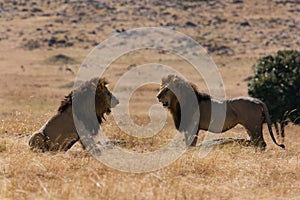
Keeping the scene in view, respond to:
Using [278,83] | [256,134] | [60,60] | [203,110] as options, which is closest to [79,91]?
[203,110]

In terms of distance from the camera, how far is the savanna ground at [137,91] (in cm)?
714

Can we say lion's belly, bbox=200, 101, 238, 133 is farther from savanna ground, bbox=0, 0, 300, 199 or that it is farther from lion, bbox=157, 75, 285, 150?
savanna ground, bbox=0, 0, 300, 199

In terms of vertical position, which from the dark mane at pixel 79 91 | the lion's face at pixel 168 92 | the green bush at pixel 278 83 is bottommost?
the green bush at pixel 278 83

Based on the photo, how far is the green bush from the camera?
3000 centimetres

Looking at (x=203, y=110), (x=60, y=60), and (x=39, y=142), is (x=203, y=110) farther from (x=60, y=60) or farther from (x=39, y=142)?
(x=60, y=60)

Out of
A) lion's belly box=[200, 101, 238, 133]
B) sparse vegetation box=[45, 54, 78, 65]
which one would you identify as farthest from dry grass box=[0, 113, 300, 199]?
sparse vegetation box=[45, 54, 78, 65]

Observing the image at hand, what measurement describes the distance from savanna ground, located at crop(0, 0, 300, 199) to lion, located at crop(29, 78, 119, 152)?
42 cm

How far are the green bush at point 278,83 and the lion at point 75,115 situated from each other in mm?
18595

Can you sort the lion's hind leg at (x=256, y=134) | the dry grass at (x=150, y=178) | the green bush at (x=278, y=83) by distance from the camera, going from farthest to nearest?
the green bush at (x=278, y=83) → the lion's hind leg at (x=256, y=134) → the dry grass at (x=150, y=178)

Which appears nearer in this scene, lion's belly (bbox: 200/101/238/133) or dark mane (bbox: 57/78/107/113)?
dark mane (bbox: 57/78/107/113)

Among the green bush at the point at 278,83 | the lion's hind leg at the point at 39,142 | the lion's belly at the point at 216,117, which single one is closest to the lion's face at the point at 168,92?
the lion's belly at the point at 216,117

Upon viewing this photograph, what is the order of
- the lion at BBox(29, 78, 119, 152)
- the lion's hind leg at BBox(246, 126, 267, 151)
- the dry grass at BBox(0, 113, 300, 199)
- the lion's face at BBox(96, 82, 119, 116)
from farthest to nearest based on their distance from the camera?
the lion's hind leg at BBox(246, 126, 267, 151) → the lion's face at BBox(96, 82, 119, 116) → the lion at BBox(29, 78, 119, 152) → the dry grass at BBox(0, 113, 300, 199)

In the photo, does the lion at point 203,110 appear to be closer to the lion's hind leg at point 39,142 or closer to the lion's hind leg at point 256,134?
the lion's hind leg at point 256,134

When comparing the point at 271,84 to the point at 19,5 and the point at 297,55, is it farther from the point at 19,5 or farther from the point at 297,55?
the point at 19,5
